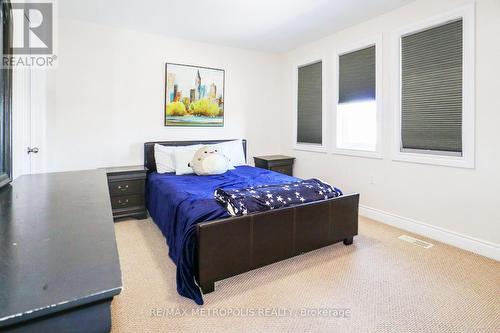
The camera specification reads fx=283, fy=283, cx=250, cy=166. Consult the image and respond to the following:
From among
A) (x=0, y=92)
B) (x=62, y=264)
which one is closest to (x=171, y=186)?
(x=0, y=92)

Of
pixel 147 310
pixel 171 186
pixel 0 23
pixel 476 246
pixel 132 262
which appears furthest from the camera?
pixel 171 186

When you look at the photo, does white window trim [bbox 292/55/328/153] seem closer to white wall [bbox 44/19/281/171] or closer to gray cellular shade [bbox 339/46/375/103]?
gray cellular shade [bbox 339/46/375/103]

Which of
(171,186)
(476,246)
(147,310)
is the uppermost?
(171,186)

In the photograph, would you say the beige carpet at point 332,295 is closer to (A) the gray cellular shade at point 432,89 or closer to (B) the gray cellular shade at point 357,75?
(A) the gray cellular shade at point 432,89

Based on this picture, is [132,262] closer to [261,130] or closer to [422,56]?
[261,130]

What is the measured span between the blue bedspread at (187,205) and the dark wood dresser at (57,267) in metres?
0.99

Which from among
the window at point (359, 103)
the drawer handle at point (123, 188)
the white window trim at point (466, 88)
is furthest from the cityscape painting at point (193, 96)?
the white window trim at point (466, 88)

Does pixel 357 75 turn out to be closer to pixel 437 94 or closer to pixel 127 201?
pixel 437 94

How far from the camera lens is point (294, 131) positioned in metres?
4.88

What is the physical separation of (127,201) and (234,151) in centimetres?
166

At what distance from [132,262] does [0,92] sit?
161 cm

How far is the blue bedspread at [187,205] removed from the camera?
1.97 metres

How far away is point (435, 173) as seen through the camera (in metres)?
2.97

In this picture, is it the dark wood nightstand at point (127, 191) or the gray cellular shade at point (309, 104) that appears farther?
the gray cellular shade at point (309, 104)
